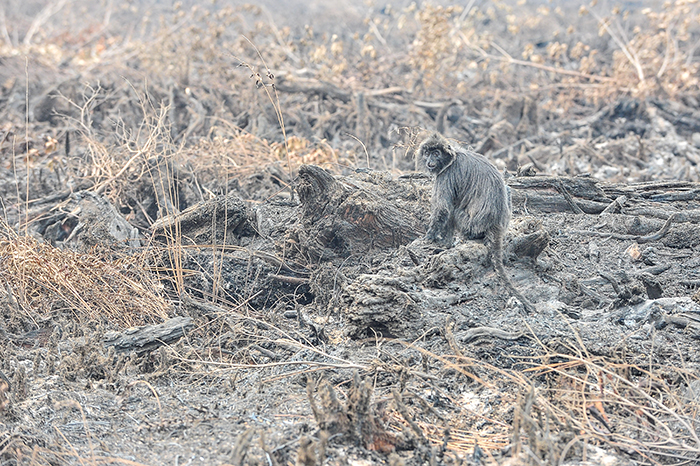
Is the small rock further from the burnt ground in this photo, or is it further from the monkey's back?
the monkey's back

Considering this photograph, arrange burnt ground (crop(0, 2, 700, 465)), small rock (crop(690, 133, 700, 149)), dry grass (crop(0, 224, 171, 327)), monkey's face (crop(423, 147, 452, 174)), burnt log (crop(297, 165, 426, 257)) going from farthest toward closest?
1. small rock (crop(690, 133, 700, 149))
2. burnt log (crop(297, 165, 426, 257))
3. monkey's face (crop(423, 147, 452, 174))
4. dry grass (crop(0, 224, 171, 327))
5. burnt ground (crop(0, 2, 700, 465))

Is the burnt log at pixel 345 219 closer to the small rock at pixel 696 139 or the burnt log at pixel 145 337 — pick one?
the burnt log at pixel 145 337

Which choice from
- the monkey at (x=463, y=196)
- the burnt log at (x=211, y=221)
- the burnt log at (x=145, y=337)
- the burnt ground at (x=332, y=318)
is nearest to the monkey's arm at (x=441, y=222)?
the monkey at (x=463, y=196)

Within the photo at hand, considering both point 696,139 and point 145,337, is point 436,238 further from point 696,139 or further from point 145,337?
point 696,139

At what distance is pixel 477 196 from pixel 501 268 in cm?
62

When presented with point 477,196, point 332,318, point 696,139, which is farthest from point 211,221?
point 696,139

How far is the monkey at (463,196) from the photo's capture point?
15.4 feet

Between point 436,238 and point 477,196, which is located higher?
point 477,196

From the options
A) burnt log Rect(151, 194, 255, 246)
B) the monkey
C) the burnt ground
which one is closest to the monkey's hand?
the monkey

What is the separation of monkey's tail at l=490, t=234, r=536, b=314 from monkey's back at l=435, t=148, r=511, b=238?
0.29 ft

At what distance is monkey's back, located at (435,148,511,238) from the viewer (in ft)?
15.3

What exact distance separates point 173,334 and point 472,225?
2.26 metres

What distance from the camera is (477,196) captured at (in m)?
4.80

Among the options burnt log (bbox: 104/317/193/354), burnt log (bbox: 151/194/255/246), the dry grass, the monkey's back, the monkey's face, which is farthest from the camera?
burnt log (bbox: 151/194/255/246)
